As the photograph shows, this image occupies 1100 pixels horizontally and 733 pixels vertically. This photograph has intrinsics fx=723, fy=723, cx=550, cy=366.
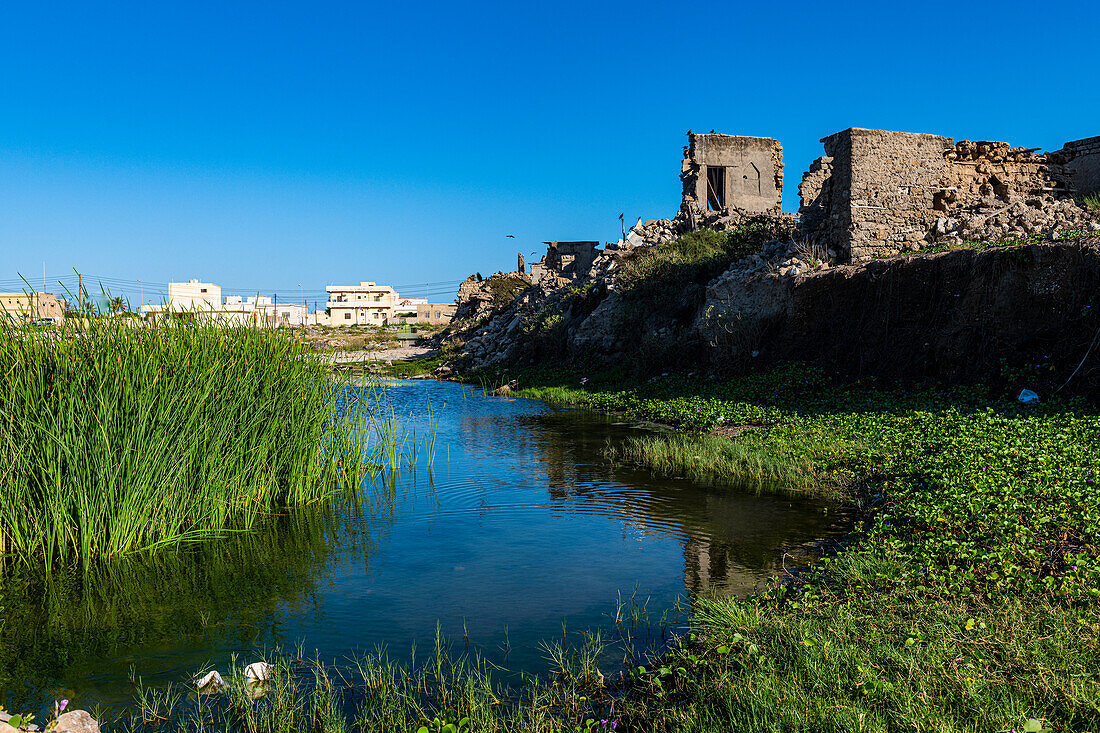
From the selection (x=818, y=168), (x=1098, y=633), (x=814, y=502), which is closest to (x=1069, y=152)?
(x=818, y=168)

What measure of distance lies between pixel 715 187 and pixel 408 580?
28916mm

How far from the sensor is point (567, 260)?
1435 inches

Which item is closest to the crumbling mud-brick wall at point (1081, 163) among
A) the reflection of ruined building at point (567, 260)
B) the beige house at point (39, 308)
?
the reflection of ruined building at point (567, 260)

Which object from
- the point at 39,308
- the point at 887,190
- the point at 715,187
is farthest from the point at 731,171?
the point at 39,308

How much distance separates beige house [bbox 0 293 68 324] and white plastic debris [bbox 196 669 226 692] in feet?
12.7

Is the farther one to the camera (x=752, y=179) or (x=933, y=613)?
(x=752, y=179)

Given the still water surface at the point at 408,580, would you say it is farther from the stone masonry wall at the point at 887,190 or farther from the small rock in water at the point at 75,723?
the stone masonry wall at the point at 887,190

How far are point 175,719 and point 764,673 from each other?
329cm

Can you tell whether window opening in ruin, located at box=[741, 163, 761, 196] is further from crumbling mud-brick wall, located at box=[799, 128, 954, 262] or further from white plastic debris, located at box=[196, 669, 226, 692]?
white plastic debris, located at box=[196, 669, 226, 692]

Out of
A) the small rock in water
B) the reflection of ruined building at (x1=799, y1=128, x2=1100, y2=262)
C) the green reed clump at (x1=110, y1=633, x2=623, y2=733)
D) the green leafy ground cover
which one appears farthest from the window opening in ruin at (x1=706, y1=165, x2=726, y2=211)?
the small rock in water

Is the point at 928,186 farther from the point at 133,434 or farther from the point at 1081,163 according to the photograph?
the point at 133,434

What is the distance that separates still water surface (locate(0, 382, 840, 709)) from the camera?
4.97 m

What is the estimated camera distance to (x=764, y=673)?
3930mm

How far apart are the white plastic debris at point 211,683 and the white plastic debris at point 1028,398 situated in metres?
10.8
